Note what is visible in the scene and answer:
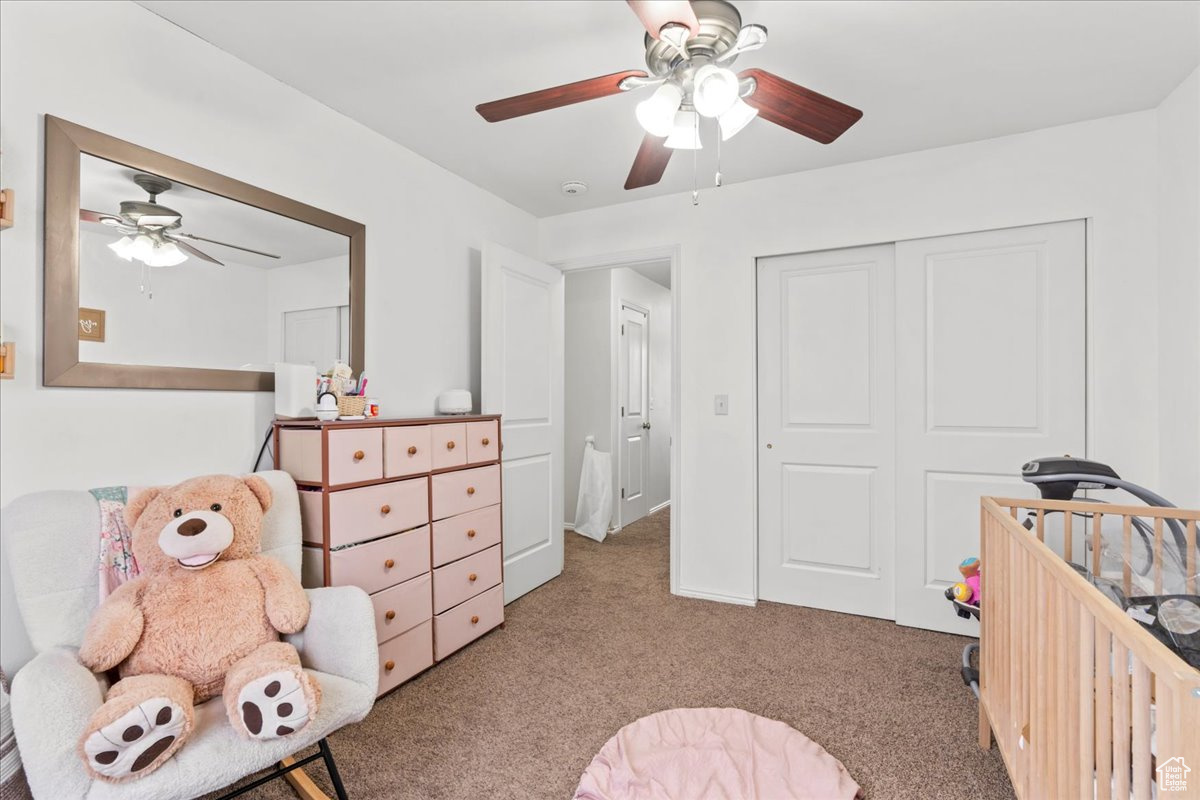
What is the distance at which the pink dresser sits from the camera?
1938mm

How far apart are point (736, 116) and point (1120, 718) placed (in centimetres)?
155

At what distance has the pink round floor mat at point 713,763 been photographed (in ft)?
5.09

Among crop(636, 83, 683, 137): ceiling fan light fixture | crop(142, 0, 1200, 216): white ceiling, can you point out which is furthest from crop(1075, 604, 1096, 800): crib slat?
crop(142, 0, 1200, 216): white ceiling

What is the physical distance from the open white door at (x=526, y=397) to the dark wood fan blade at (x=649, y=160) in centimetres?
108

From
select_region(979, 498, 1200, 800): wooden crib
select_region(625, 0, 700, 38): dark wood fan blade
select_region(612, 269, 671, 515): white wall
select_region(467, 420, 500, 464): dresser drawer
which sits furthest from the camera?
select_region(612, 269, 671, 515): white wall

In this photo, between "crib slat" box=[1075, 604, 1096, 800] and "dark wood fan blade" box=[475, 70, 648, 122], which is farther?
"dark wood fan blade" box=[475, 70, 648, 122]

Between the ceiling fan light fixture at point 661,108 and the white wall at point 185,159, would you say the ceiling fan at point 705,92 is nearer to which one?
the ceiling fan light fixture at point 661,108

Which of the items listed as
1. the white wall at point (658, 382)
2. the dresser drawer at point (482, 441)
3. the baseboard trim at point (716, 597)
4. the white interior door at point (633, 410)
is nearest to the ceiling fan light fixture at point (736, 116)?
the dresser drawer at point (482, 441)

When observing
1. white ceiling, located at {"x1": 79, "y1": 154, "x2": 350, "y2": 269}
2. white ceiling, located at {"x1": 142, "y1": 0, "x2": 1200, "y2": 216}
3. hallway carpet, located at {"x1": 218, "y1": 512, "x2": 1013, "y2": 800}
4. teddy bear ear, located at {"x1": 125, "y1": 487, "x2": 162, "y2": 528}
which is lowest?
hallway carpet, located at {"x1": 218, "y1": 512, "x2": 1013, "y2": 800}

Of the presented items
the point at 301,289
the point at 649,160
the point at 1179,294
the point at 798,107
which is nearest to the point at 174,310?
the point at 301,289

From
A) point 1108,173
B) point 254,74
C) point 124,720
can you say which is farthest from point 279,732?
point 1108,173

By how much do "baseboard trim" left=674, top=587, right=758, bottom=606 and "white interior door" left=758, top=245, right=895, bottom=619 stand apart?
0.38 ft

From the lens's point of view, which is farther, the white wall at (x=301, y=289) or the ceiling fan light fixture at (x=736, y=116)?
the white wall at (x=301, y=289)

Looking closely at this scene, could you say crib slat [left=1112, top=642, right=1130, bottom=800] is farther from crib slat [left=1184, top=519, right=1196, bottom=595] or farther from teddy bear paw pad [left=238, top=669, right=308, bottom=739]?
teddy bear paw pad [left=238, top=669, right=308, bottom=739]
